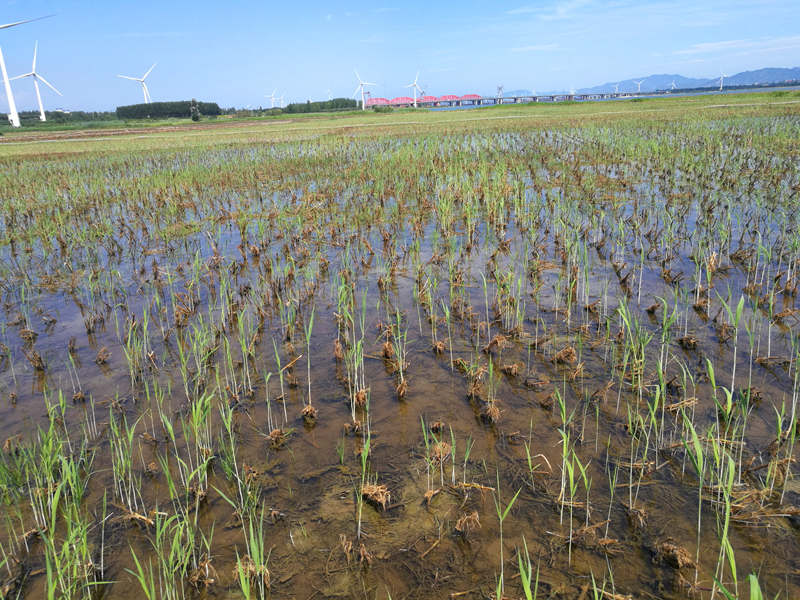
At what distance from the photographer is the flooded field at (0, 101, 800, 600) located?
2236mm

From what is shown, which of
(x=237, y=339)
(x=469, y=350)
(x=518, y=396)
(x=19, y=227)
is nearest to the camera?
(x=518, y=396)

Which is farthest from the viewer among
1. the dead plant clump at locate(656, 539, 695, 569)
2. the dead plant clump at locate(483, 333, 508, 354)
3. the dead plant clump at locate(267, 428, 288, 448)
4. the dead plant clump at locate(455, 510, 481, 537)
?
the dead plant clump at locate(483, 333, 508, 354)

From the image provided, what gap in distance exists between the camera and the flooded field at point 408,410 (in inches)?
88.0

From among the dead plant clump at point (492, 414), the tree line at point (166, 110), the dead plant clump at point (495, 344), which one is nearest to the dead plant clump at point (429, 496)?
the dead plant clump at point (492, 414)

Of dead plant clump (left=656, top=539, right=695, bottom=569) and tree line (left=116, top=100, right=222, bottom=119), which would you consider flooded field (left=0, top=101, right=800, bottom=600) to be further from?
tree line (left=116, top=100, right=222, bottom=119)

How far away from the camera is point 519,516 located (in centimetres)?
248

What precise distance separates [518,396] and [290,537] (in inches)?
72.7

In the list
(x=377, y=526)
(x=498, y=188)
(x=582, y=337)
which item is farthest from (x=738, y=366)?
(x=498, y=188)

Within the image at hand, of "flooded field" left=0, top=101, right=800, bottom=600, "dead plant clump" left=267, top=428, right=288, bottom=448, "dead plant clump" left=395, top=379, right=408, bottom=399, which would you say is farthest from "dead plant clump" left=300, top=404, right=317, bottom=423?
"dead plant clump" left=395, top=379, right=408, bottom=399

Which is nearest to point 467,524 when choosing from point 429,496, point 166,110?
point 429,496

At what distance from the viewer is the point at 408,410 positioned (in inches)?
136

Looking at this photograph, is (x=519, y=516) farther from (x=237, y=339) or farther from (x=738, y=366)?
(x=237, y=339)

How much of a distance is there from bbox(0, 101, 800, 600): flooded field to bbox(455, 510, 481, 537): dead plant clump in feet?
0.04

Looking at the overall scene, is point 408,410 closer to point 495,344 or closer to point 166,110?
point 495,344
